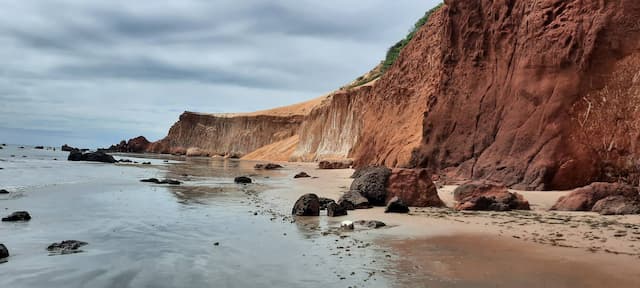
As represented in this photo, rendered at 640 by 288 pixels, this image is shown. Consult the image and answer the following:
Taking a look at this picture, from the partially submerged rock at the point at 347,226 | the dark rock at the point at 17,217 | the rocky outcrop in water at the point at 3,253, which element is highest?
the partially submerged rock at the point at 347,226

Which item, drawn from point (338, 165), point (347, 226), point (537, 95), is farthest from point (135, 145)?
point (347, 226)

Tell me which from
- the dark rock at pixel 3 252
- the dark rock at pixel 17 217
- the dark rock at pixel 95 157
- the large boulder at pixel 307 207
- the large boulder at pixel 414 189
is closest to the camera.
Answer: the dark rock at pixel 3 252

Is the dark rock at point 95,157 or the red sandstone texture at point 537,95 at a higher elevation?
the red sandstone texture at point 537,95

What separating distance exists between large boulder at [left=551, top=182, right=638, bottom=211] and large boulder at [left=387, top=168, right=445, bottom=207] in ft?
8.31

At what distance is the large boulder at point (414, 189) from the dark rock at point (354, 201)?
606 millimetres

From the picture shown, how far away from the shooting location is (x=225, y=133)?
3770 inches

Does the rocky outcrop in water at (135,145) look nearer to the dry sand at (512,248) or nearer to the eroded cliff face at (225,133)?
the eroded cliff face at (225,133)

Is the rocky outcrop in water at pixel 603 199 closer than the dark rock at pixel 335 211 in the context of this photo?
Yes

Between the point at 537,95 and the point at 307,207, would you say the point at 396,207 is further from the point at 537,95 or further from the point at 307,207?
the point at 537,95

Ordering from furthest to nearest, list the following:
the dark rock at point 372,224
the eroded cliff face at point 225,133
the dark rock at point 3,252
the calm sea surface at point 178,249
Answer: the eroded cliff face at point 225,133 → the dark rock at point 372,224 → the dark rock at point 3,252 → the calm sea surface at point 178,249

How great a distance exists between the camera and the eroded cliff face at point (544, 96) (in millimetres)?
13016

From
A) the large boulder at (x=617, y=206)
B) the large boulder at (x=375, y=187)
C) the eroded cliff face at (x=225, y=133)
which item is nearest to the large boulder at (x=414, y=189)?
the large boulder at (x=375, y=187)

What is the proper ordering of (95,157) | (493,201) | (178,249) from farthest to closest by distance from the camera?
1. (95,157)
2. (493,201)
3. (178,249)

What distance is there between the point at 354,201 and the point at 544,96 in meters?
6.90
